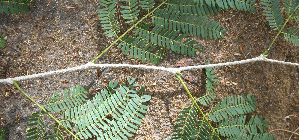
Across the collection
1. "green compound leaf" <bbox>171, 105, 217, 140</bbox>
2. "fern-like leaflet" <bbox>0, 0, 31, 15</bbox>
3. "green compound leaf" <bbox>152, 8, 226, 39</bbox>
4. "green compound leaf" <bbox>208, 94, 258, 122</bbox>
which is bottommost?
"green compound leaf" <bbox>171, 105, 217, 140</bbox>

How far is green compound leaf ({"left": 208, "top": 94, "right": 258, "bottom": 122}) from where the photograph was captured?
185 cm

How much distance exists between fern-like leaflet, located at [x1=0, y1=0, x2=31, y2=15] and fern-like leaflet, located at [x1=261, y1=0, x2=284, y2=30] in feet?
6.20

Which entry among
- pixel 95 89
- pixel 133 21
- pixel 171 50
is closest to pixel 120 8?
pixel 133 21

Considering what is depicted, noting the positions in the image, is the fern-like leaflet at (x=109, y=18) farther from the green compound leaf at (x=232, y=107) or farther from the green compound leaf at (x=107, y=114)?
the green compound leaf at (x=232, y=107)

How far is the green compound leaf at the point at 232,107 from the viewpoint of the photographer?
6.07 ft

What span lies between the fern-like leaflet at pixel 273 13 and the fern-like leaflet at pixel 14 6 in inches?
74.4

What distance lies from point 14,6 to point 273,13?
6.74ft

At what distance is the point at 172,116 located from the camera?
1.89 metres

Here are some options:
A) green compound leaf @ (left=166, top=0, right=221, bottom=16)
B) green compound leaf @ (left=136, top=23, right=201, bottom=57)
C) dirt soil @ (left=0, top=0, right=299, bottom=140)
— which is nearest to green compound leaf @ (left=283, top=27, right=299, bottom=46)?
dirt soil @ (left=0, top=0, right=299, bottom=140)

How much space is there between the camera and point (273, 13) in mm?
1887

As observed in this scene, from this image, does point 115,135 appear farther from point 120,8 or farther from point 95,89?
point 120,8

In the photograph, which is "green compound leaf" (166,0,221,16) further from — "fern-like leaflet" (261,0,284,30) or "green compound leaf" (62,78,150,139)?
"green compound leaf" (62,78,150,139)

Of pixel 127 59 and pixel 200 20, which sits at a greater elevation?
pixel 200 20

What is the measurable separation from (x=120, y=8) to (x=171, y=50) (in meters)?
0.55
